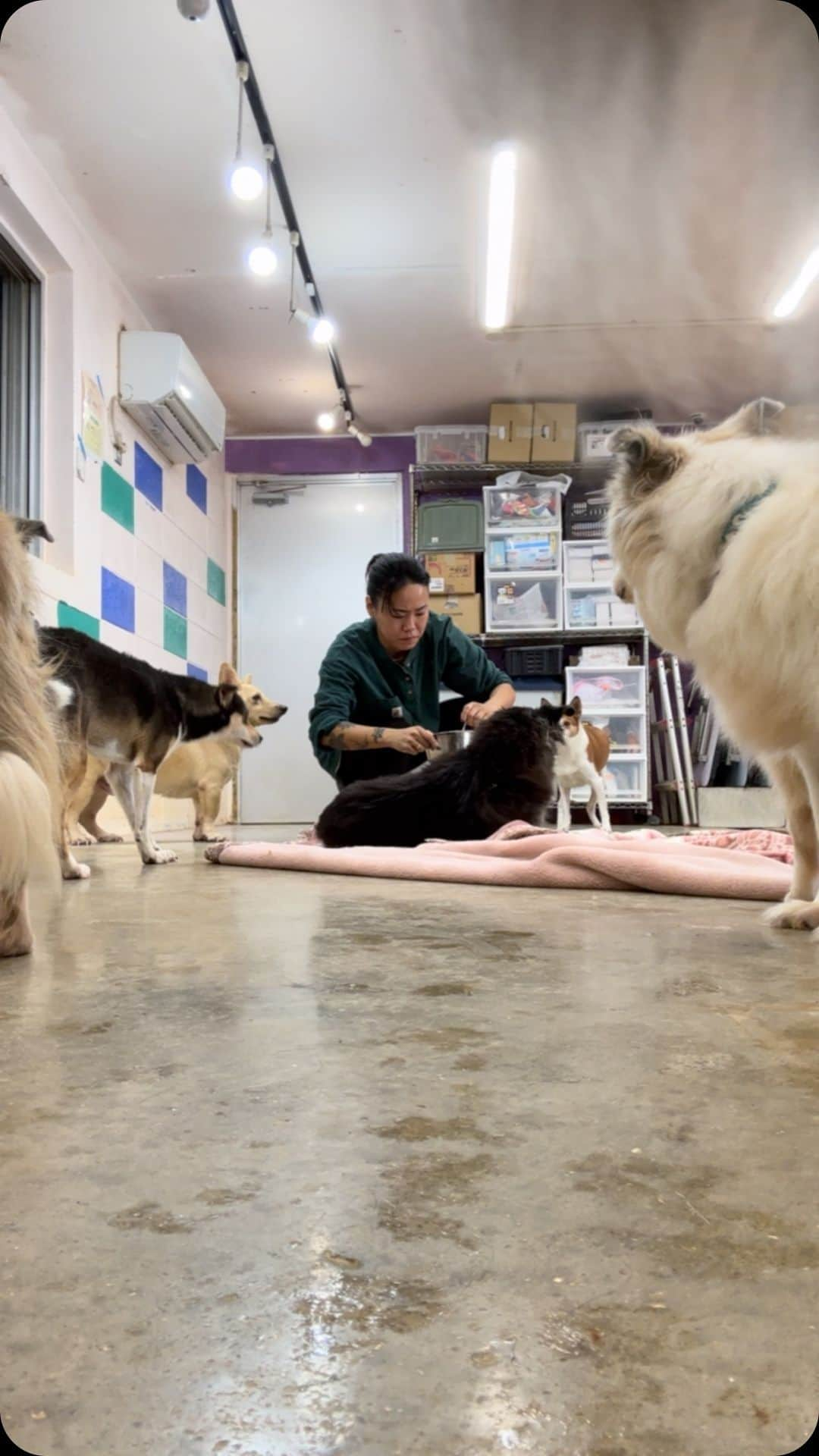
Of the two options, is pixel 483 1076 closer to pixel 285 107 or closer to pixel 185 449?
pixel 285 107

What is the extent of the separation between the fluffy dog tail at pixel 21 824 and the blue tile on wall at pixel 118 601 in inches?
136

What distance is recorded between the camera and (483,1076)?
72 cm

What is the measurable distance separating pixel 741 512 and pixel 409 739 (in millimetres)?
1827

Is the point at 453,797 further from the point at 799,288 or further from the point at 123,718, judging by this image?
the point at 799,288

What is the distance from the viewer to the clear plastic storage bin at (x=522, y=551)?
249 inches

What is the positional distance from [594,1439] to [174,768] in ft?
15.8

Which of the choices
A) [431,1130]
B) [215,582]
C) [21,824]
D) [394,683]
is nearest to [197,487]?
[215,582]

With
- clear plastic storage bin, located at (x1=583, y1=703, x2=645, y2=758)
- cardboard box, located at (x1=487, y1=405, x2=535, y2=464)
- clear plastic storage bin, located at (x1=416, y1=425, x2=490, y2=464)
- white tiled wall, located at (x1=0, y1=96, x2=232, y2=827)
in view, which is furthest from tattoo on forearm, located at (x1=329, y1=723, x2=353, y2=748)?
clear plastic storage bin, located at (x1=416, y1=425, x2=490, y2=464)

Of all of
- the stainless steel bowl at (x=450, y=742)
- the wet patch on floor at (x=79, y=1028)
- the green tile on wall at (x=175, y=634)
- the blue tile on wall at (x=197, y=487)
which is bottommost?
the wet patch on floor at (x=79, y=1028)

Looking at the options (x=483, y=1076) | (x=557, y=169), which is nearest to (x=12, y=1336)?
(x=483, y=1076)

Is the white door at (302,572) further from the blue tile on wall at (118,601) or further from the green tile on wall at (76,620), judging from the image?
the green tile on wall at (76,620)

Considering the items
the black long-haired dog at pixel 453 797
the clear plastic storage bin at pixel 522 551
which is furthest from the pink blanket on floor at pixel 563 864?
the clear plastic storage bin at pixel 522 551

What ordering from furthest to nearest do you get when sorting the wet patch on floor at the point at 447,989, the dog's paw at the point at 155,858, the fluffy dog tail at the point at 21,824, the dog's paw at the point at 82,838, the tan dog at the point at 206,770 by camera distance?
the tan dog at the point at 206,770
the dog's paw at the point at 82,838
the dog's paw at the point at 155,858
the fluffy dog tail at the point at 21,824
the wet patch on floor at the point at 447,989

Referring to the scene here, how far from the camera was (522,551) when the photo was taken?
6344 mm
